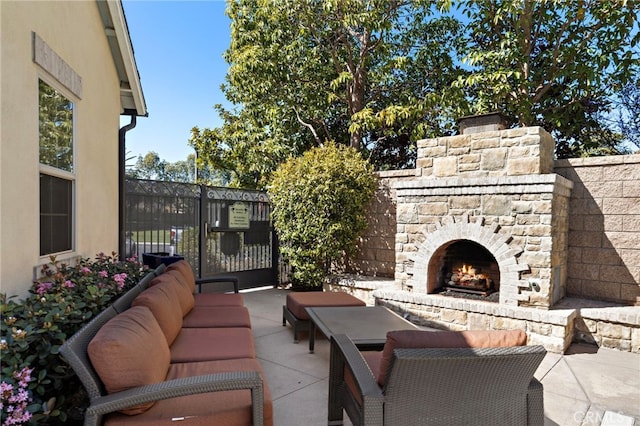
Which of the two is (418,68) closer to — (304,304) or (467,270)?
(467,270)

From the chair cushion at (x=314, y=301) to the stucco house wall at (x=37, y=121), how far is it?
2.50 meters

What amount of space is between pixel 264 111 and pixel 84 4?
20.5 ft

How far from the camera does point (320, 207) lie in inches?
282

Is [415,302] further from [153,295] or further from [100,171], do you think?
[100,171]

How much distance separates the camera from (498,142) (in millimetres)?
5449

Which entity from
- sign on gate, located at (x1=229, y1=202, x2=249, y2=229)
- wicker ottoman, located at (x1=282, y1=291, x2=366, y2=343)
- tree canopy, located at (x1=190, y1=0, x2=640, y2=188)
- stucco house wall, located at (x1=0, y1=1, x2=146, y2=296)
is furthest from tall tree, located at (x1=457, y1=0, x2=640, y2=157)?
stucco house wall, located at (x1=0, y1=1, x2=146, y2=296)

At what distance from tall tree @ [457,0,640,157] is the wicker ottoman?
545 cm

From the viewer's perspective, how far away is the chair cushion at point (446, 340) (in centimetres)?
211

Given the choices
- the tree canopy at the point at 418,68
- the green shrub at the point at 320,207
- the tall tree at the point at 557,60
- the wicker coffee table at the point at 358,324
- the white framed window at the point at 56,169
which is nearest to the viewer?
the white framed window at the point at 56,169

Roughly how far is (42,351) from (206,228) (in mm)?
5368

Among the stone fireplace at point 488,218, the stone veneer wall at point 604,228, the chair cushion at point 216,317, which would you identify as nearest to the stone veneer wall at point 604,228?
the stone veneer wall at point 604,228

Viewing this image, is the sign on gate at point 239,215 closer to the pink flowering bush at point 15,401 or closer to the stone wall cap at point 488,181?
the stone wall cap at point 488,181

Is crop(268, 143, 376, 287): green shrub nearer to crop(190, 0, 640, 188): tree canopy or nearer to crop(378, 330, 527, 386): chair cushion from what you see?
crop(190, 0, 640, 188): tree canopy

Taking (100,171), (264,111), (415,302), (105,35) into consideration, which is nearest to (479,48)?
(264,111)
